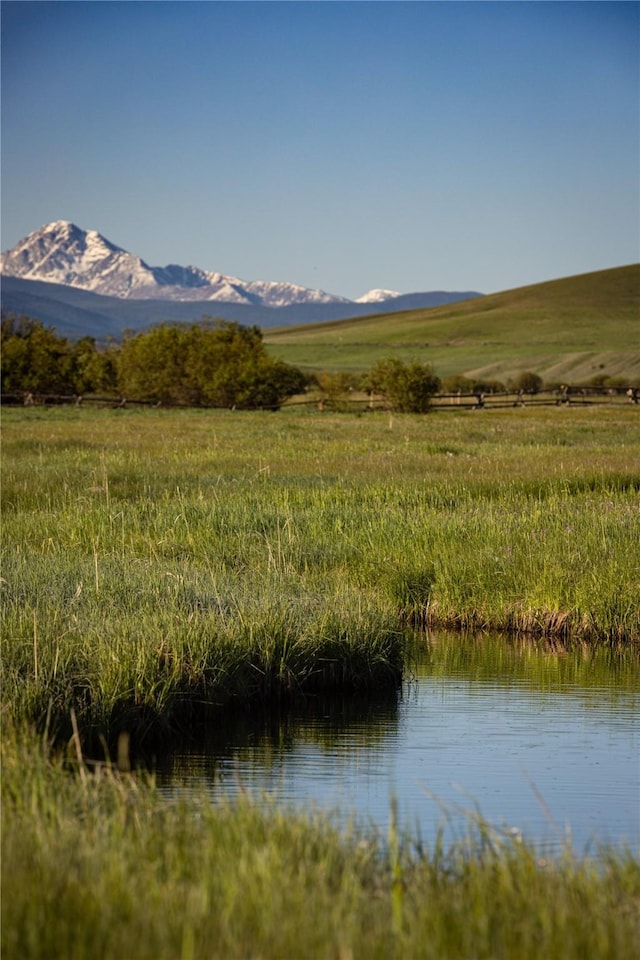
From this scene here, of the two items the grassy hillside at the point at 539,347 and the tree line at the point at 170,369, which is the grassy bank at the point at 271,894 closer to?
the tree line at the point at 170,369

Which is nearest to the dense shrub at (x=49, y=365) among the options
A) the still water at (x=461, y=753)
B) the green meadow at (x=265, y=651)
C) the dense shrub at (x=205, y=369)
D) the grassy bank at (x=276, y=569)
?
the dense shrub at (x=205, y=369)

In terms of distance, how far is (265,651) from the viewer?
10898mm

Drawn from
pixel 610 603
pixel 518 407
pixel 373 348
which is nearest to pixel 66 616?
pixel 610 603

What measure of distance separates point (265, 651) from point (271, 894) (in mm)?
6000

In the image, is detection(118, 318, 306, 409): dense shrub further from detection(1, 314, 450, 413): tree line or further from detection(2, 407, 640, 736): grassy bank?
detection(2, 407, 640, 736): grassy bank

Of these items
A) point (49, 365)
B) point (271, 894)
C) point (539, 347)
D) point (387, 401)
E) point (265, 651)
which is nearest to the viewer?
point (271, 894)

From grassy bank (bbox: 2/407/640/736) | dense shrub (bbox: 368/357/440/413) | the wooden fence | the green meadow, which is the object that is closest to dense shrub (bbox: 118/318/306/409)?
the wooden fence

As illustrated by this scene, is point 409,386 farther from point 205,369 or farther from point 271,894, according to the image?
point 271,894

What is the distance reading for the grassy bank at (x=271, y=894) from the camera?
4.60 m

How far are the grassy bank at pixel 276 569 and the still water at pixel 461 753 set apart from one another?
0.54 m

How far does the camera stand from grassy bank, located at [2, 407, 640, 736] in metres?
9.80

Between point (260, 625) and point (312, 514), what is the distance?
23.2 feet

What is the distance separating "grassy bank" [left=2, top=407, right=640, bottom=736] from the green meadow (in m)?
0.04

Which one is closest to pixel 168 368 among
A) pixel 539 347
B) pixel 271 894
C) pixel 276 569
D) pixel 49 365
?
pixel 49 365
